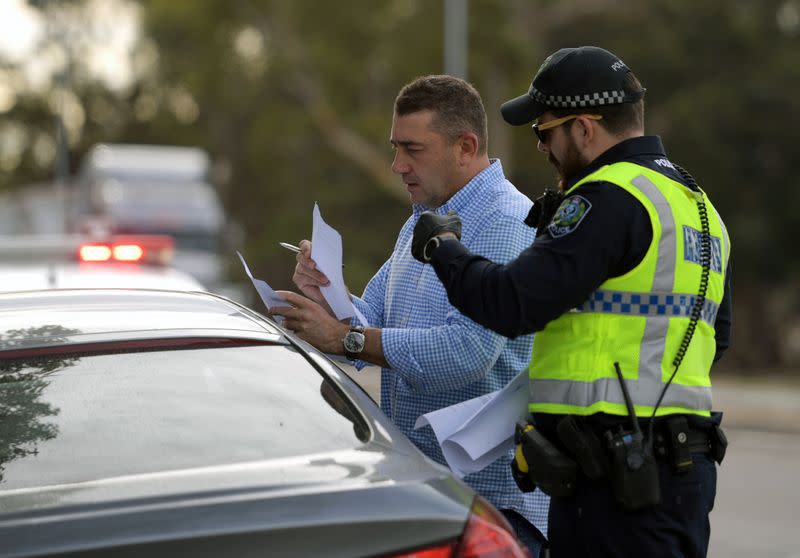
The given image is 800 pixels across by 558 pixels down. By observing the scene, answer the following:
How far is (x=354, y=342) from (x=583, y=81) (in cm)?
92

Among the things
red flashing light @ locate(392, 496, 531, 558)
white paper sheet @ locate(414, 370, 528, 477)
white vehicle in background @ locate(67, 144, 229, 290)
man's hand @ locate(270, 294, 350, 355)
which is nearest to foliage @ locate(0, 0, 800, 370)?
white vehicle in background @ locate(67, 144, 229, 290)

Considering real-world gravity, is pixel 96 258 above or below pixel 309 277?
below

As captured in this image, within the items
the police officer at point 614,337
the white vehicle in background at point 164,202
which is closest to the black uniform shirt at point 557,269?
the police officer at point 614,337

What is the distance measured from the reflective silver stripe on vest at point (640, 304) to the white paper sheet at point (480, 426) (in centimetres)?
36

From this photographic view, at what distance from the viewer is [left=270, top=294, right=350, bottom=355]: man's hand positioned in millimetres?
3471

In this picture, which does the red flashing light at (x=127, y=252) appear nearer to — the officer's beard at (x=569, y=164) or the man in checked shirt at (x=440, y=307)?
the man in checked shirt at (x=440, y=307)

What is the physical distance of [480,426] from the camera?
3.23m

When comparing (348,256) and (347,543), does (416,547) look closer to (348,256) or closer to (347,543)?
(347,543)

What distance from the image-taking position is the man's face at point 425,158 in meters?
3.58

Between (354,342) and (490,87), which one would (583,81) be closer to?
(354,342)

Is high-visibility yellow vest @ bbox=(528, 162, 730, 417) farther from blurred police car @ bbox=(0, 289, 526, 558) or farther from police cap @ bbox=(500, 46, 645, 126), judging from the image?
blurred police car @ bbox=(0, 289, 526, 558)

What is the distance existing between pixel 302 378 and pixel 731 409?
41.9 ft

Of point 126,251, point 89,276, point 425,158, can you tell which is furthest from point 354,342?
point 126,251

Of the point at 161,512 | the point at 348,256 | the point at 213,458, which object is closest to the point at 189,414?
the point at 213,458
